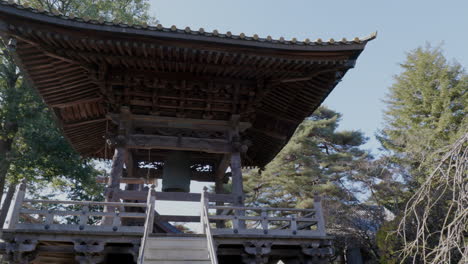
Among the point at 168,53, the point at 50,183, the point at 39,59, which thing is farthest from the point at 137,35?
the point at 50,183

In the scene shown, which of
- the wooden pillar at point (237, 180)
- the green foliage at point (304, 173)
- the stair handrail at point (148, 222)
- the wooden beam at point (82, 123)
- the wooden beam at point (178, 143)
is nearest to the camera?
the stair handrail at point (148, 222)

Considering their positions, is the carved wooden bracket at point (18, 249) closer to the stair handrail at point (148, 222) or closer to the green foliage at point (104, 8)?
the stair handrail at point (148, 222)

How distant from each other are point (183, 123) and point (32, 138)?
406 inches

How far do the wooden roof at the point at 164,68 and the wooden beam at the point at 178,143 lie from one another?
2.22ft

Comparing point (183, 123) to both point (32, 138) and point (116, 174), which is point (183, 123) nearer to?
point (116, 174)

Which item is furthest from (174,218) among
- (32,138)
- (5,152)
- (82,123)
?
(5,152)

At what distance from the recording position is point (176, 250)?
21.6 ft

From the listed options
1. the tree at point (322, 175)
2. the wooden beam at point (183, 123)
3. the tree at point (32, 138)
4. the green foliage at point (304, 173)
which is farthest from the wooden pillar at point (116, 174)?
the green foliage at point (304, 173)

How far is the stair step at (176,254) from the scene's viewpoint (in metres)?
6.30

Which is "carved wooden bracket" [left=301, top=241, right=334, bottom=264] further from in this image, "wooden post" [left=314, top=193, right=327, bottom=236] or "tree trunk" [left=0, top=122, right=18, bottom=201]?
"tree trunk" [left=0, top=122, right=18, bottom=201]

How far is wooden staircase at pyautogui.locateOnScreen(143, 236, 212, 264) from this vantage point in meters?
6.21

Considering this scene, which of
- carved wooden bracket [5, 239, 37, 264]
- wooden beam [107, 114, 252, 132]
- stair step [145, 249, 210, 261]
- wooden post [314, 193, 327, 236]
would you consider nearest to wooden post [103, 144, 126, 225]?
wooden beam [107, 114, 252, 132]

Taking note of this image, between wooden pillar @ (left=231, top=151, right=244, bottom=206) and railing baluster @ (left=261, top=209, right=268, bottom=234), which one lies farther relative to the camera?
wooden pillar @ (left=231, top=151, right=244, bottom=206)

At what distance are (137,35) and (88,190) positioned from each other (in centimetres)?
1417
